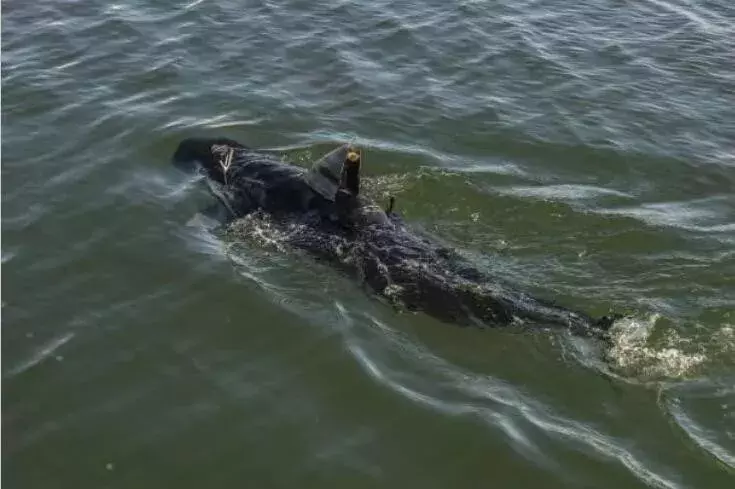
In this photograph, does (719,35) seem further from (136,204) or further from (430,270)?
(136,204)

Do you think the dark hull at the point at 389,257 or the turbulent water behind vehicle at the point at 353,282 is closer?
the turbulent water behind vehicle at the point at 353,282

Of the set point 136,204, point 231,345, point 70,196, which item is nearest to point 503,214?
point 231,345

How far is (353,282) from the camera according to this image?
8.18 m

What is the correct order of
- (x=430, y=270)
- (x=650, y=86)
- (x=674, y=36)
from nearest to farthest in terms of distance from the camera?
(x=430, y=270), (x=650, y=86), (x=674, y=36)

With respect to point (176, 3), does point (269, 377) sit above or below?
below

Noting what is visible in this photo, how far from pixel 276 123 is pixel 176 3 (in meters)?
5.70

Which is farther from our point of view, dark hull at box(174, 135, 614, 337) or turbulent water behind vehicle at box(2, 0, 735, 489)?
dark hull at box(174, 135, 614, 337)

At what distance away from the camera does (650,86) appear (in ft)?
42.4

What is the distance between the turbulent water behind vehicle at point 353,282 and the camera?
20.9 ft

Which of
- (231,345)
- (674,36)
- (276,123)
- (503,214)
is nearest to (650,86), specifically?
(674,36)

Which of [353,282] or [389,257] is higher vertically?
[389,257]

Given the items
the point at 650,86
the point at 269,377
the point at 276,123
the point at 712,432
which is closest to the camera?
the point at 712,432

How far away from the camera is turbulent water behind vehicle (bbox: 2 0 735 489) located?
638 cm

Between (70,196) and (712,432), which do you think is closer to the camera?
(712,432)
